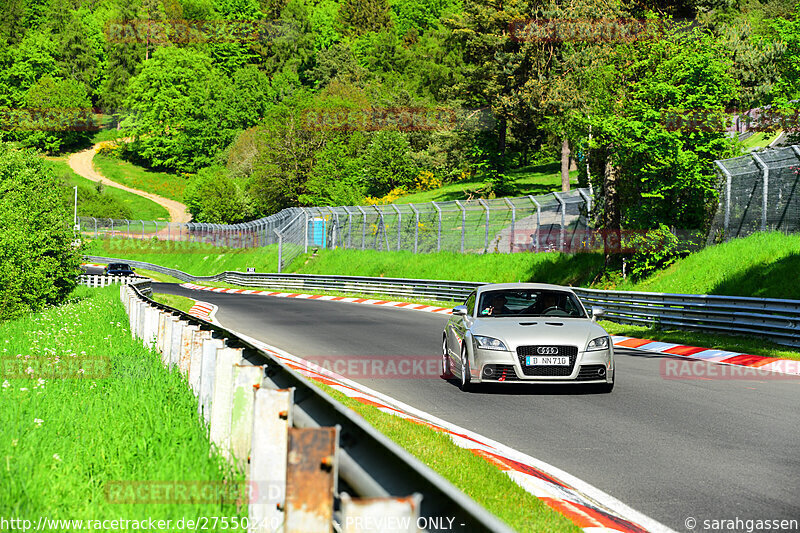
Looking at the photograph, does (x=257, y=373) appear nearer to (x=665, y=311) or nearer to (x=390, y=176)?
(x=665, y=311)

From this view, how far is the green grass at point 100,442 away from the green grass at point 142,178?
367 ft

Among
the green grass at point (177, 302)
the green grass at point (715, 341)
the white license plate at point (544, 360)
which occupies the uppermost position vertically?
the white license plate at point (544, 360)

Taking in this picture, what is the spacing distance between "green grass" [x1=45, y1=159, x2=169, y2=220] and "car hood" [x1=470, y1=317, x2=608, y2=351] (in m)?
90.1

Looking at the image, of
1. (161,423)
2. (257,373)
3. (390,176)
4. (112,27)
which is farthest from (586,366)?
(112,27)

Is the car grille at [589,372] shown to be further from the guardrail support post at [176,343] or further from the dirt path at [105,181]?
the dirt path at [105,181]

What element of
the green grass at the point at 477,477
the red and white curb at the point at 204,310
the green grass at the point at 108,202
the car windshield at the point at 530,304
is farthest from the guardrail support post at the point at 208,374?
the green grass at the point at 108,202

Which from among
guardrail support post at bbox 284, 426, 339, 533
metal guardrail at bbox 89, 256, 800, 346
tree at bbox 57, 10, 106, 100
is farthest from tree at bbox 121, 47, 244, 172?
guardrail support post at bbox 284, 426, 339, 533

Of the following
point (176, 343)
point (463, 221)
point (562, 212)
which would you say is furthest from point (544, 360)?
point (463, 221)

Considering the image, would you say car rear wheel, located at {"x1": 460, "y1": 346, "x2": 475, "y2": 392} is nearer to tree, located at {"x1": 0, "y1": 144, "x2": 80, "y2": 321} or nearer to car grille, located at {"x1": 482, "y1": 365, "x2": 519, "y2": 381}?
car grille, located at {"x1": 482, "y1": 365, "x2": 519, "y2": 381}

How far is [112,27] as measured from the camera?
161 meters

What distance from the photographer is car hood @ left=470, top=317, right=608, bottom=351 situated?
34.0 ft

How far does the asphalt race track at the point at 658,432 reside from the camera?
590 cm

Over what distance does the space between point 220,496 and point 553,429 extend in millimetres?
4973

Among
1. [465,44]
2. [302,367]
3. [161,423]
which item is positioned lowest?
[302,367]
